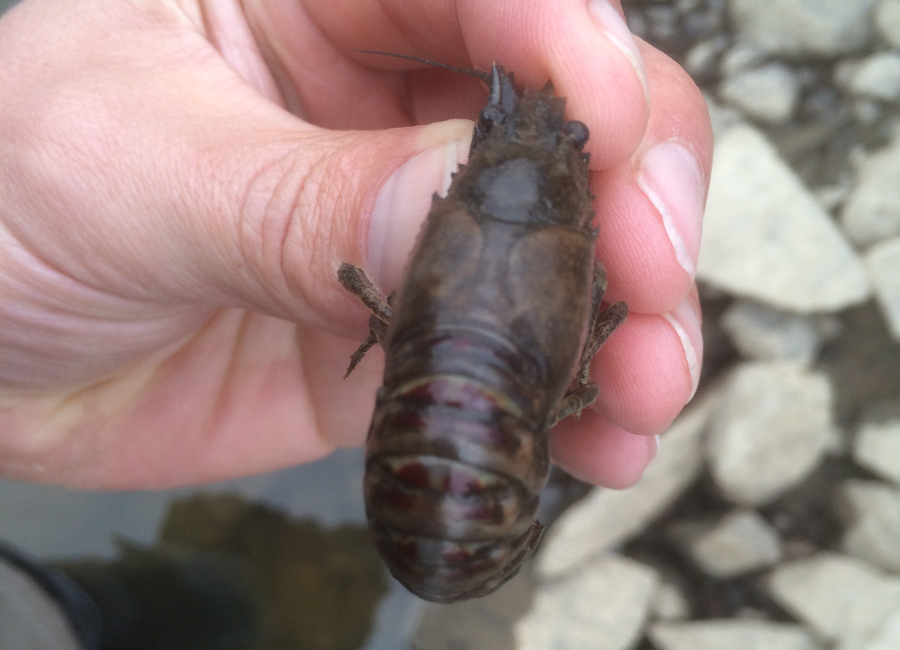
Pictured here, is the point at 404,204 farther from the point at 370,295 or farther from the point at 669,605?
the point at 669,605

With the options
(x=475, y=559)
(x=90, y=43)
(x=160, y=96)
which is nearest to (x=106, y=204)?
(x=160, y=96)

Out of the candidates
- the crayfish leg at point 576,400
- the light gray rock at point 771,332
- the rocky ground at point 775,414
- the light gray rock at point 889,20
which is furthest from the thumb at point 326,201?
the light gray rock at point 889,20

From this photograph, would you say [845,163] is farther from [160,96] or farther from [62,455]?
[62,455]

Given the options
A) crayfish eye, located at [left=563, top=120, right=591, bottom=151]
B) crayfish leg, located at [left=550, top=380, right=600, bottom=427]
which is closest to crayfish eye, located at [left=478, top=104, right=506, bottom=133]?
crayfish eye, located at [left=563, top=120, right=591, bottom=151]

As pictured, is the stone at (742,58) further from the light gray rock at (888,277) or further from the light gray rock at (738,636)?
the light gray rock at (738,636)

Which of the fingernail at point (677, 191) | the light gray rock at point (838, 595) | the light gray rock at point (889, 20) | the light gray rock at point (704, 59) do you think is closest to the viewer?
the fingernail at point (677, 191)

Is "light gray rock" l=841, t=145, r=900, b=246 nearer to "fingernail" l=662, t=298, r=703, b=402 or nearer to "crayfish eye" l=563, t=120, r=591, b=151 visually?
"fingernail" l=662, t=298, r=703, b=402
